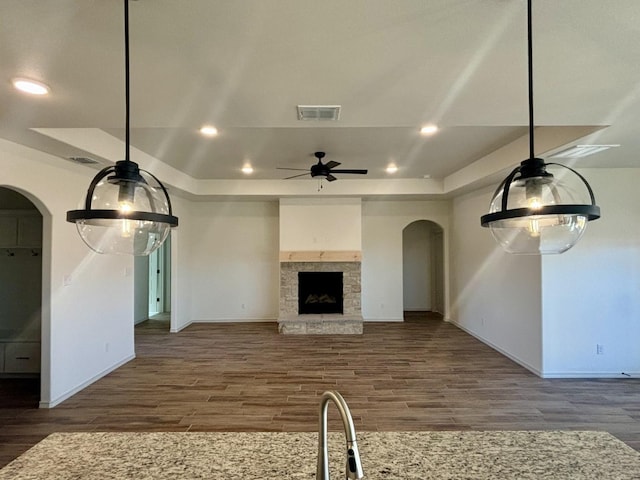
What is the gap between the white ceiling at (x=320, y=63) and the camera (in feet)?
4.79

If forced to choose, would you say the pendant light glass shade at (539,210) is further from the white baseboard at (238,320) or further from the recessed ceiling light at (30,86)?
the white baseboard at (238,320)

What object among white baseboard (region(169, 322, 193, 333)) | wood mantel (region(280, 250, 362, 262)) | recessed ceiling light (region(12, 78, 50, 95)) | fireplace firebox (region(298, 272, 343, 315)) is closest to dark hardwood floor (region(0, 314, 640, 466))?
white baseboard (region(169, 322, 193, 333))

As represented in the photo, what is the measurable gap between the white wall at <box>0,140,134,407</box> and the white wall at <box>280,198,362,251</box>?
3215 mm

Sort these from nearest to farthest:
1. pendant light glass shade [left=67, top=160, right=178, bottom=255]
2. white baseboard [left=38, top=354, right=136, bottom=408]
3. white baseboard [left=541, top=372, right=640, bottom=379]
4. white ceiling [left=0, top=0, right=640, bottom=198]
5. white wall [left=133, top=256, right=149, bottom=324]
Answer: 1. pendant light glass shade [left=67, top=160, right=178, bottom=255]
2. white ceiling [left=0, top=0, right=640, bottom=198]
3. white baseboard [left=38, top=354, right=136, bottom=408]
4. white baseboard [left=541, top=372, right=640, bottom=379]
5. white wall [left=133, top=256, right=149, bottom=324]

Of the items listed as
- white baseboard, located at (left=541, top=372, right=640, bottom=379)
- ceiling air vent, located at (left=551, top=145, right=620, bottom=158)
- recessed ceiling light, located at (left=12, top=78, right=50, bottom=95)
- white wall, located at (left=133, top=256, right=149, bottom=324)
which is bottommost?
white baseboard, located at (left=541, top=372, right=640, bottom=379)

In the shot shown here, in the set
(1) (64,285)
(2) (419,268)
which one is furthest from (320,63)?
(2) (419,268)

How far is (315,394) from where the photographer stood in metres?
3.81

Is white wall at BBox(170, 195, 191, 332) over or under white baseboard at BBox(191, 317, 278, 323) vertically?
over

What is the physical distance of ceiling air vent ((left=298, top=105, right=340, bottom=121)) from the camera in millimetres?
2387

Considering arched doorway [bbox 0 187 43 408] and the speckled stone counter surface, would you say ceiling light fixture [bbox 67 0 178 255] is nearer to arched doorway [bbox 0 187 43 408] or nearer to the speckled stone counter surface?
the speckled stone counter surface

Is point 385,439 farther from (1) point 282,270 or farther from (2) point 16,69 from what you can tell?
(1) point 282,270

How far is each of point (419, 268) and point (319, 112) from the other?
6881mm

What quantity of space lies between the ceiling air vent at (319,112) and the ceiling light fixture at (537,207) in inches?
51.0

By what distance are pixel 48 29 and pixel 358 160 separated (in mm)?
4066
